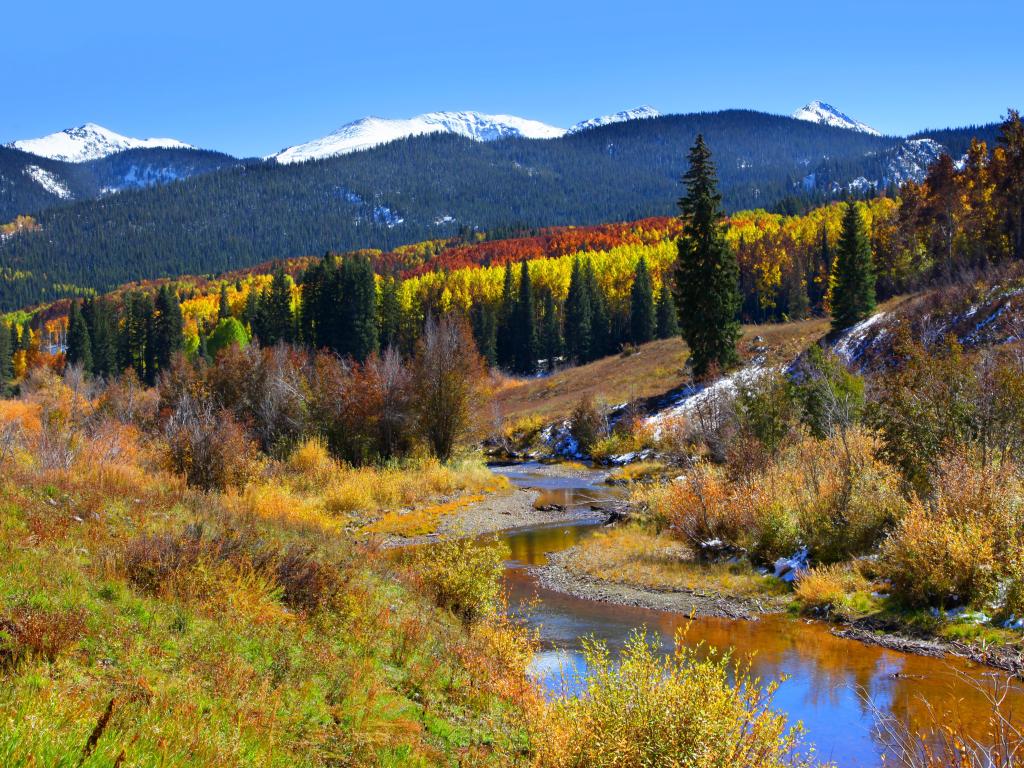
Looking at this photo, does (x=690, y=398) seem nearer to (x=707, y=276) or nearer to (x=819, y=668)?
(x=707, y=276)

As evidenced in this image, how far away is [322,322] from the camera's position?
89062mm

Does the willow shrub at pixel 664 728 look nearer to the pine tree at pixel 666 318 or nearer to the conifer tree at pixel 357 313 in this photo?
the conifer tree at pixel 357 313

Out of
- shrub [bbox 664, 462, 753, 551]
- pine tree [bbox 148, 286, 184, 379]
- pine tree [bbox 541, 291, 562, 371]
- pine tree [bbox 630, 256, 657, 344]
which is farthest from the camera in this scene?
pine tree [bbox 541, 291, 562, 371]

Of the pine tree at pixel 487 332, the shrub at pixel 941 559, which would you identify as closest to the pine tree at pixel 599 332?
the pine tree at pixel 487 332

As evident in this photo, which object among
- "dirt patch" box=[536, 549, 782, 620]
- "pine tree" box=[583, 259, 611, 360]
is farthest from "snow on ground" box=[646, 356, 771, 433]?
"pine tree" box=[583, 259, 611, 360]

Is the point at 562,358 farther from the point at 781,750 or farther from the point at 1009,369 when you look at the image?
the point at 781,750

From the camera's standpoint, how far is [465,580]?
1361 centimetres

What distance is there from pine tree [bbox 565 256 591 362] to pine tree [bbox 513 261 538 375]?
488 centimetres

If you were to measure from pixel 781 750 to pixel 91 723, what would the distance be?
5.65 m

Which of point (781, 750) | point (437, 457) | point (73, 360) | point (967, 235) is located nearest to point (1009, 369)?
point (781, 750)

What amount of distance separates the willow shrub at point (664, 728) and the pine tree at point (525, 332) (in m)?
96.0

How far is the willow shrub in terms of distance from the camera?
6.46m

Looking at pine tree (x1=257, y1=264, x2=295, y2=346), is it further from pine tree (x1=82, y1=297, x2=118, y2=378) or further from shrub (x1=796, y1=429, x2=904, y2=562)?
shrub (x1=796, y1=429, x2=904, y2=562)

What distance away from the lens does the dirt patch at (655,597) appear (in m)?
17.3
